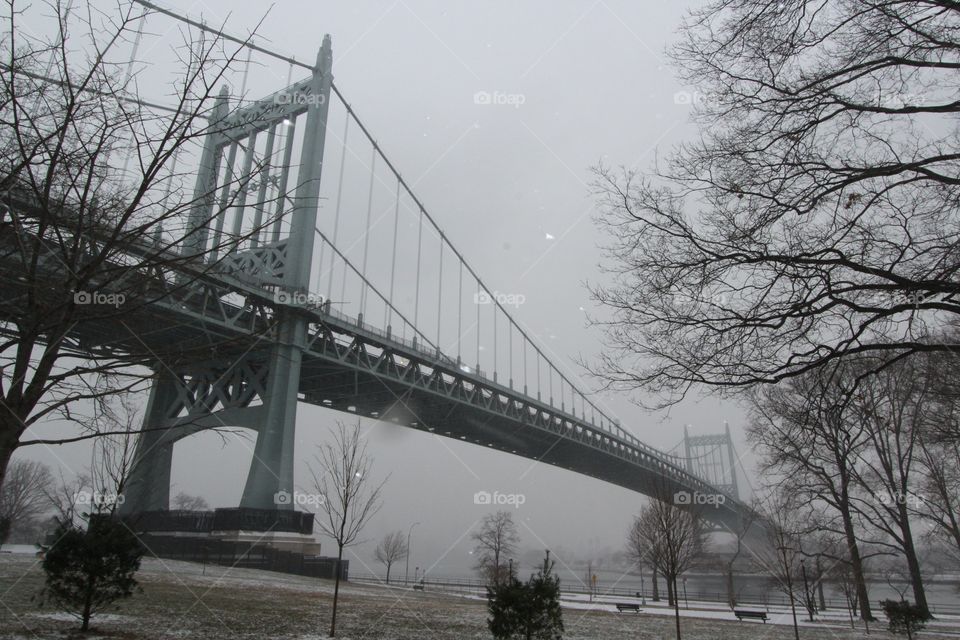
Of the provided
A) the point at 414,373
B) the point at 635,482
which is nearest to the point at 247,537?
the point at 414,373

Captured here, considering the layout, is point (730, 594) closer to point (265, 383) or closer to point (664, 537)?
point (664, 537)

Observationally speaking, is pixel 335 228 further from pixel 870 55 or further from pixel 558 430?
pixel 870 55

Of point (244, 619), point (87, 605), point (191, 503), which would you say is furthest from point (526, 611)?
point (191, 503)

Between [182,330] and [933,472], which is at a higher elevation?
[182,330]

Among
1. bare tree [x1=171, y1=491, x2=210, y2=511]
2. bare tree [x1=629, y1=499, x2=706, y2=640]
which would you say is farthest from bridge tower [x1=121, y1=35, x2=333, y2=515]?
bare tree [x1=171, y1=491, x2=210, y2=511]

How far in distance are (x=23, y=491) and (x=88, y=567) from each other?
4615 cm

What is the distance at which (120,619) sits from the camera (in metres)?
7.98

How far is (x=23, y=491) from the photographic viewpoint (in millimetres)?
41656

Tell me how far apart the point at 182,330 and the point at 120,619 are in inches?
914

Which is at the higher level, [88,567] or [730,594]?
[88,567]

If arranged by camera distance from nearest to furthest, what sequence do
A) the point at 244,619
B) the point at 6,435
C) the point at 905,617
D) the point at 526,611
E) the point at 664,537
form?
the point at 6,435
the point at 526,611
the point at 244,619
the point at 905,617
the point at 664,537

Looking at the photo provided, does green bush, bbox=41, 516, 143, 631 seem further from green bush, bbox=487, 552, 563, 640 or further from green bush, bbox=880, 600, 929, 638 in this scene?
green bush, bbox=880, 600, 929, 638

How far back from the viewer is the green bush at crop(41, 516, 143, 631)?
7.10 meters

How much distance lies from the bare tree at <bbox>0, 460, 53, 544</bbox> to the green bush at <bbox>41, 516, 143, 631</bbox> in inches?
1238
